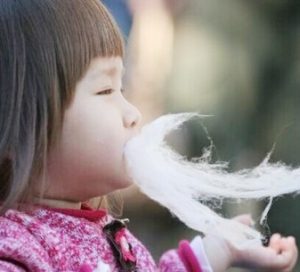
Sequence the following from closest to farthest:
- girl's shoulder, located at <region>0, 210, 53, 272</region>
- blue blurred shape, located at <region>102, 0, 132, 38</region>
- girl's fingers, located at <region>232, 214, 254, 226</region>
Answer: girl's shoulder, located at <region>0, 210, 53, 272</region>, girl's fingers, located at <region>232, 214, 254, 226</region>, blue blurred shape, located at <region>102, 0, 132, 38</region>

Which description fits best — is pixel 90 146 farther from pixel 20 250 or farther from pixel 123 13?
pixel 123 13

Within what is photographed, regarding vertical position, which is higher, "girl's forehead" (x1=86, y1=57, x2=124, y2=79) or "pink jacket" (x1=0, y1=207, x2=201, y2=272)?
"girl's forehead" (x1=86, y1=57, x2=124, y2=79)

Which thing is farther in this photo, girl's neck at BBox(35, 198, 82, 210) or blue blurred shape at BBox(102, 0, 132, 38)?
blue blurred shape at BBox(102, 0, 132, 38)

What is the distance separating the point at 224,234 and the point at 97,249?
0.11 meters

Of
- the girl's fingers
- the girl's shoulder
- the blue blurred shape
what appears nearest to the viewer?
the girl's shoulder

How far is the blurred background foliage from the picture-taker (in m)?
0.97

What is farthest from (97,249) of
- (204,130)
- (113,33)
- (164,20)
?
(164,20)

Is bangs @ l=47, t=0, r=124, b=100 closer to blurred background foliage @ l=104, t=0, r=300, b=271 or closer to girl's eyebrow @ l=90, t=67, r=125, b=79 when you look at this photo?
girl's eyebrow @ l=90, t=67, r=125, b=79

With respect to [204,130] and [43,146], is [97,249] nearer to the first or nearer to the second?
[43,146]

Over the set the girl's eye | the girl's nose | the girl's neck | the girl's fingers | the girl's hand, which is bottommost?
the girl's hand

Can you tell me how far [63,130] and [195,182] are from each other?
0.11 metres

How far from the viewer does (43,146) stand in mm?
553

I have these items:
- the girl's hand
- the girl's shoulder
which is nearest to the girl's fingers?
the girl's hand

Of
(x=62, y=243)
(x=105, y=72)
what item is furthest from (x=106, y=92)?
(x=62, y=243)
